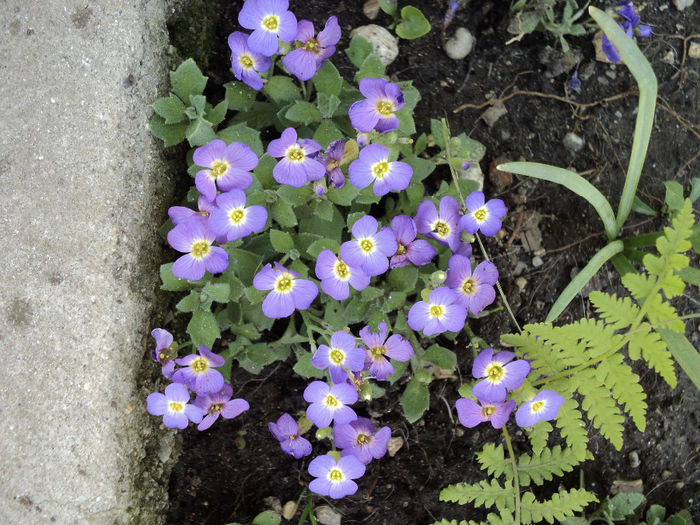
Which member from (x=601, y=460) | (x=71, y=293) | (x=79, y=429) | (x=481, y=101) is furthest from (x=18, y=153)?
(x=601, y=460)

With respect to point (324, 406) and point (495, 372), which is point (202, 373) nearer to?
point (324, 406)

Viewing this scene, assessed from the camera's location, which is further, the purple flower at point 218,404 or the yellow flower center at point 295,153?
the purple flower at point 218,404

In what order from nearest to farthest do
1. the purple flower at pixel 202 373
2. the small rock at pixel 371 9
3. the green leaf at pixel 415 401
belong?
the purple flower at pixel 202 373 → the green leaf at pixel 415 401 → the small rock at pixel 371 9

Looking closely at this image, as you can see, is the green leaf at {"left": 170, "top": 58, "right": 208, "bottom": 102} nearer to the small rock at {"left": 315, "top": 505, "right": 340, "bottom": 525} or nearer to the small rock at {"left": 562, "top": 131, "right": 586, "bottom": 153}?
the small rock at {"left": 562, "top": 131, "right": 586, "bottom": 153}

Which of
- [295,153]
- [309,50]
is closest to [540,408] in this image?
[295,153]

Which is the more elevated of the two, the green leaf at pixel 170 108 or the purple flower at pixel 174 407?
the green leaf at pixel 170 108

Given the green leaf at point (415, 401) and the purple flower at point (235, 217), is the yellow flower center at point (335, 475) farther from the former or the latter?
the purple flower at point (235, 217)

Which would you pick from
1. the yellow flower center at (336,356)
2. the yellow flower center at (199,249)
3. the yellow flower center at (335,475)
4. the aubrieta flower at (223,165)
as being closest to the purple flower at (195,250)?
the yellow flower center at (199,249)
